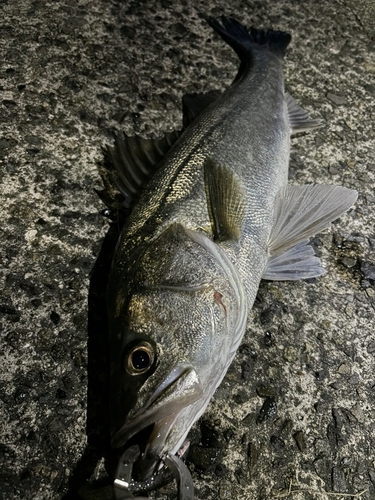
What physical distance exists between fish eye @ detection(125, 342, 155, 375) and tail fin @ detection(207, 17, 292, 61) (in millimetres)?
2979

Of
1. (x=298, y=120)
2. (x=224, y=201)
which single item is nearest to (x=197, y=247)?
(x=224, y=201)

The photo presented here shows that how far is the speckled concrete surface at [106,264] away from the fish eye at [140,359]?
1.57 ft

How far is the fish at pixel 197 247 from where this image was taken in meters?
1.73

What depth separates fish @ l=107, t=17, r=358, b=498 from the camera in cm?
173

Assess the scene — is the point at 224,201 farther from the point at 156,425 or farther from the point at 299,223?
the point at 156,425

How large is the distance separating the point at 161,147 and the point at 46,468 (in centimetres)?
194

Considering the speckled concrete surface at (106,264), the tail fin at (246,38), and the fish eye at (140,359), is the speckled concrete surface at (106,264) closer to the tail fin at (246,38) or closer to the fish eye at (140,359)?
the tail fin at (246,38)

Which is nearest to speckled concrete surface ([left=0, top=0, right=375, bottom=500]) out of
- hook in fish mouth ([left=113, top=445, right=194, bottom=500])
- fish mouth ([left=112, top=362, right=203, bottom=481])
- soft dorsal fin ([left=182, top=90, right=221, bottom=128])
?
soft dorsal fin ([left=182, top=90, right=221, bottom=128])

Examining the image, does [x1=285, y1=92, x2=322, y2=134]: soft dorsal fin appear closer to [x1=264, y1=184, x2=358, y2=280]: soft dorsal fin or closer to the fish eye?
[x1=264, y1=184, x2=358, y2=280]: soft dorsal fin

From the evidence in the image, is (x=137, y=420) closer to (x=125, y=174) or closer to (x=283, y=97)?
(x=125, y=174)

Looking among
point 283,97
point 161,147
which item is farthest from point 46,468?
point 283,97

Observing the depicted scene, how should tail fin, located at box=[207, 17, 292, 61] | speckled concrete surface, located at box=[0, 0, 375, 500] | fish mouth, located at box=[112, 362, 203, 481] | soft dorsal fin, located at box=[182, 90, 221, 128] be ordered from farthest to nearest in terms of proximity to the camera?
tail fin, located at box=[207, 17, 292, 61]
soft dorsal fin, located at box=[182, 90, 221, 128]
speckled concrete surface, located at box=[0, 0, 375, 500]
fish mouth, located at box=[112, 362, 203, 481]

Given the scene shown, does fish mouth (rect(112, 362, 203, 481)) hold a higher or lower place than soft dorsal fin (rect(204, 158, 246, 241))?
lower

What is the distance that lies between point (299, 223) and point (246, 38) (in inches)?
87.8
